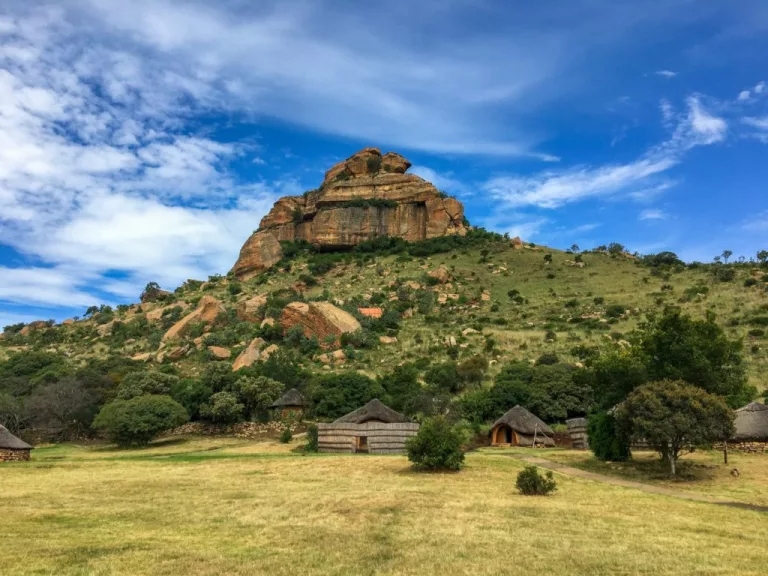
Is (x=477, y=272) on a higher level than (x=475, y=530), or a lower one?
higher

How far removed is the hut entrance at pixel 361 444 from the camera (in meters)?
28.2

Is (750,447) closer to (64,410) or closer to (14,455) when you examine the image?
(14,455)

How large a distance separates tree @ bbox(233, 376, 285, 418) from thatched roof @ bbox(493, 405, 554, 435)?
15316 millimetres

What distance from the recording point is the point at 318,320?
5984cm

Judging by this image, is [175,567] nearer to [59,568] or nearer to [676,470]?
[59,568]

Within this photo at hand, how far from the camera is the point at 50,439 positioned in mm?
40281

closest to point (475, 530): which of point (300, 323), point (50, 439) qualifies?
point (50, 439)

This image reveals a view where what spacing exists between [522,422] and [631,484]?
42.8 ft

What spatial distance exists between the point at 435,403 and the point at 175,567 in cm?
2772

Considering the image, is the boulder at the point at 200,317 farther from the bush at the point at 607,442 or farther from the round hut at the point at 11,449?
the bush at the point at 607,442

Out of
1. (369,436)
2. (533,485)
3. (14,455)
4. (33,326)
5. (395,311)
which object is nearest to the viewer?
(533,485)

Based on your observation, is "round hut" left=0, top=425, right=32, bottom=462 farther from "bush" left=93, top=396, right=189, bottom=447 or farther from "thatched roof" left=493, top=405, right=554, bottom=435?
"thatched roof" left=493, top=405, right=554, bottom=435

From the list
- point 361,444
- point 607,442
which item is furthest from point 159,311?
point 607,442

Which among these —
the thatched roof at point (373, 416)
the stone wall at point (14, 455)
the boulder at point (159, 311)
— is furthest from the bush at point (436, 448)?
the boulder at point (159, 311)
